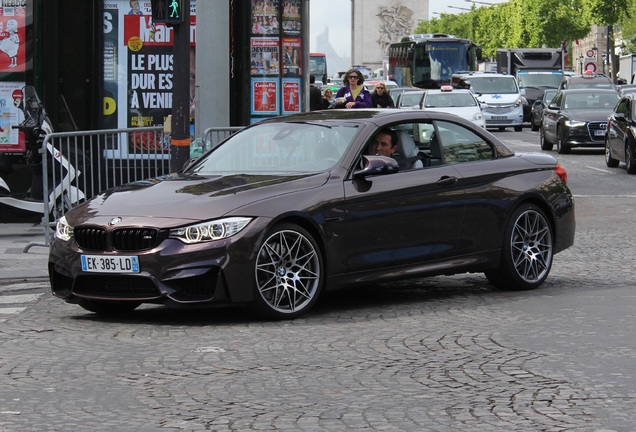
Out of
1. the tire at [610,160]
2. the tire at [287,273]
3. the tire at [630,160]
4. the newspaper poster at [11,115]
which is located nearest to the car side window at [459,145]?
the tire at [287,273]

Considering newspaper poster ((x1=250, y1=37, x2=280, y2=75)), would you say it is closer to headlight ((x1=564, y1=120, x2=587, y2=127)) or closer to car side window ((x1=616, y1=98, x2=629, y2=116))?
car side window ((x1=616, y1=98, x2=629, y2=116))

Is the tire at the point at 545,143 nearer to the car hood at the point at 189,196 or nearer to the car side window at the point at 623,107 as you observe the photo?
the car side window at the point at 623,107

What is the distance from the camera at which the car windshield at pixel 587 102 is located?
34406mm

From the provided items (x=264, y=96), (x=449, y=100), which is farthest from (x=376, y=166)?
(x=449, y=100)

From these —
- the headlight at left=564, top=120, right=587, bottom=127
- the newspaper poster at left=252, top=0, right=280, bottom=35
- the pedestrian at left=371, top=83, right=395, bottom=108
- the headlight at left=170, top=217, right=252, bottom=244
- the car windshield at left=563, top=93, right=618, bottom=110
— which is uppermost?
the newspaper poster at left=252, top=0, right=280, bottom=35

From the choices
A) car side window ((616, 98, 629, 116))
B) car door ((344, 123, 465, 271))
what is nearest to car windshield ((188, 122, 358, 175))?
car door ((344, 123, 465, 271))

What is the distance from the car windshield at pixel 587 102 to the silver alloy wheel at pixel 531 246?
2399 cm

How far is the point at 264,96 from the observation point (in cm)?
1891

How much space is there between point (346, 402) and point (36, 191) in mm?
9886

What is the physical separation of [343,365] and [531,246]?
3652mm

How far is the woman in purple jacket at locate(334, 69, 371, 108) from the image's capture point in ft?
62.0

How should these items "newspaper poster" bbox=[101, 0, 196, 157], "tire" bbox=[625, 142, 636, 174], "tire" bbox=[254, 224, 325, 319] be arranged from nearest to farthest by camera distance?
1. "tire" bbox=[254, 224, 325, 319]
2. "newspaper poster" bbox=[101, 0, 196, 157]
3. "tire" bbox=[625, 142, 636, 174]

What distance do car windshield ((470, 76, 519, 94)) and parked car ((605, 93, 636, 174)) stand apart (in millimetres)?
21808

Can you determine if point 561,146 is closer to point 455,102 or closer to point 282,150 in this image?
point 455,102
